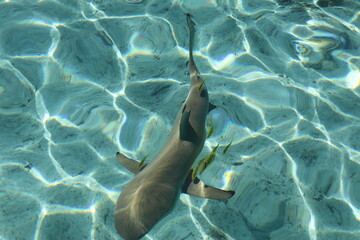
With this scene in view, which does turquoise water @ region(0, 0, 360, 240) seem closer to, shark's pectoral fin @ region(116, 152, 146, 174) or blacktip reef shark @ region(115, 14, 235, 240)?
shark's pectoral fin @ region(116, 152, 146, 174)

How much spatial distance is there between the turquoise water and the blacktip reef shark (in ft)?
1.71

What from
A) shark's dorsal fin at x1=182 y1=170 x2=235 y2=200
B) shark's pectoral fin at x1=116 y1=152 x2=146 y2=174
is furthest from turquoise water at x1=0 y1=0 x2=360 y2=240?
shark's dorsal fin at x1=182 y1=170 x2=235 y2=200

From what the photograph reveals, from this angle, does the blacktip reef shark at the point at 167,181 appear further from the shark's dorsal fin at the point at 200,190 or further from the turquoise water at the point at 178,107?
the turquoise water at the point at 178,107

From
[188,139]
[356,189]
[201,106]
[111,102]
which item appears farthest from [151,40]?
[356,189]

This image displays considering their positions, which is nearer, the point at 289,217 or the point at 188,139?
the point at 188,139

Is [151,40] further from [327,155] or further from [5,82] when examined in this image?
[327,155]

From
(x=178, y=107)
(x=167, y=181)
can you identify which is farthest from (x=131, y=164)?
(x=178, y=107)

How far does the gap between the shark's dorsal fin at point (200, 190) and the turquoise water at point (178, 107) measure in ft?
1.43

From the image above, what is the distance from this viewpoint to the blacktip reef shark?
9.93 feet

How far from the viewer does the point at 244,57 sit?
236 inches

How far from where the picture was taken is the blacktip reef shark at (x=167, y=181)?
9.93ft

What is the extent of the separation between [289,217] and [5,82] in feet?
15.3

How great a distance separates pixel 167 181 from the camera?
11.0 feet

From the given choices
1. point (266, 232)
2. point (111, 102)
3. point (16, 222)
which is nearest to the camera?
point (16, 222)
